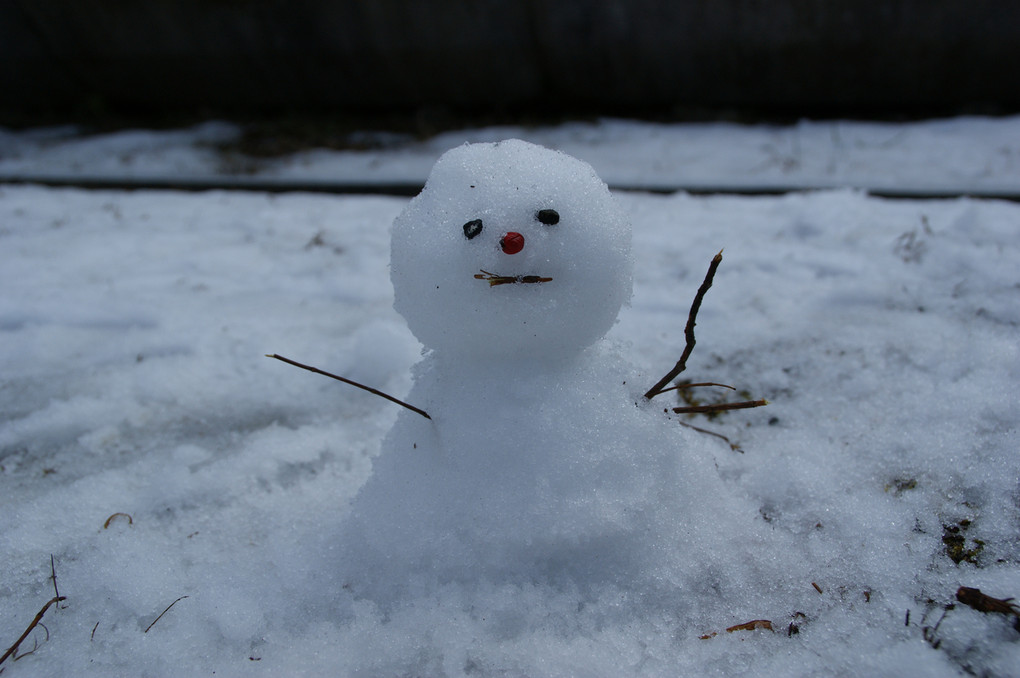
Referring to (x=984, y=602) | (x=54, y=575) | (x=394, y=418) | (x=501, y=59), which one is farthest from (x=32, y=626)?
(x=501, y=59)

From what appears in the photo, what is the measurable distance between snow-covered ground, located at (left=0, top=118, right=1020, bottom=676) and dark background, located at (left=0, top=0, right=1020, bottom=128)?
5.17ft

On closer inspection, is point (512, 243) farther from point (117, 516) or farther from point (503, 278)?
point (117, 516)

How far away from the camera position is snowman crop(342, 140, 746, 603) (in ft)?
4.04

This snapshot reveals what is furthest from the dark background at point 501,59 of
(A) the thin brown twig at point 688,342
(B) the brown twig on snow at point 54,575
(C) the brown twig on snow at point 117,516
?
(B) the brown twig on snow at point 54,575

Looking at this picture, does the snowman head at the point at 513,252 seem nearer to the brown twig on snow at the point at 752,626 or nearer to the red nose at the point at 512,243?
the red nose at the point at 512,243

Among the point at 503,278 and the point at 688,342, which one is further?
the point at 688,342

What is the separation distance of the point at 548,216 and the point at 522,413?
379mm

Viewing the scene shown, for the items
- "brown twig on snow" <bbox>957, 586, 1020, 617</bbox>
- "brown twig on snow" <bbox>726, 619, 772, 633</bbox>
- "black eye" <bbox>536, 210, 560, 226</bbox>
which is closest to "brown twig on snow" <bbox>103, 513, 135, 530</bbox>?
"black eye" <bbox>536, 210, 560, 226</bbox>

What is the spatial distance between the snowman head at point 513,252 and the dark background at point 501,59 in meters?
4.00

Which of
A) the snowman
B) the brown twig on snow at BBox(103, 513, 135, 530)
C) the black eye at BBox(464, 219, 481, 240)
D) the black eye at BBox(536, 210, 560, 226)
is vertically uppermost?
the black eye at BBox(536, 210, 560, 226)

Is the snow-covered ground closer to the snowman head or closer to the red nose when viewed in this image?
the snowman head

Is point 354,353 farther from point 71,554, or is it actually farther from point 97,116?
point 97,116

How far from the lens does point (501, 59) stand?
200 inches

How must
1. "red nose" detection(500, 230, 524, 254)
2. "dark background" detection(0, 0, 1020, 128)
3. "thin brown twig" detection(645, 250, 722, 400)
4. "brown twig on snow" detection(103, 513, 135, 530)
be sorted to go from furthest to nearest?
"dark background" detection(0, 0, 1020, 128) < "brown twig on snow" detection(103, 513, 135, 530) < "thin brown twig" detection(645, 250, 722, 400) < "red nose" detection(500, 230, 524, 254)
